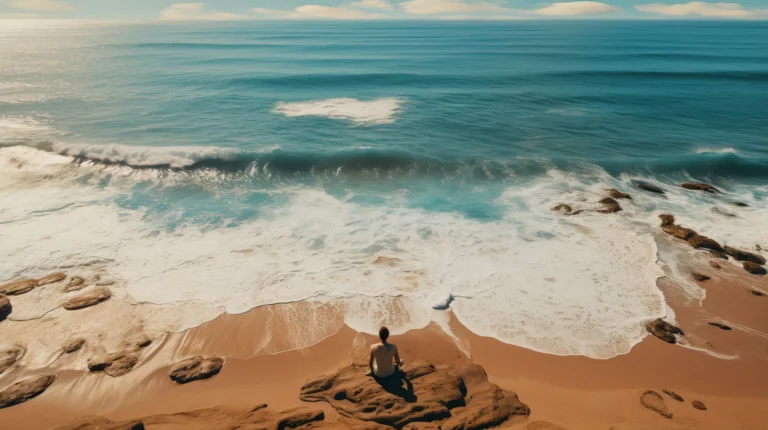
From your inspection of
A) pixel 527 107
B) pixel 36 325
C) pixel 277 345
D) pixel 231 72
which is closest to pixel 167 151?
pixel 36 325

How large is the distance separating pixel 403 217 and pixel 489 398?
8.93 metres

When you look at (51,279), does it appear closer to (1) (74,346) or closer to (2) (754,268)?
(1) (74,346)

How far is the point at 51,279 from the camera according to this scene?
449 inches

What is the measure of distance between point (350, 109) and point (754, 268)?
26.7 metres

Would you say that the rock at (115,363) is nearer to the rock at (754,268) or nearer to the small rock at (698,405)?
the small rock at (698,405)

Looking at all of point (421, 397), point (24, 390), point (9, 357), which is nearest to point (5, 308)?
point (9, 357)

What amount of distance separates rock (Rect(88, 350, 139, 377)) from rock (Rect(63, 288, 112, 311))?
2349mm

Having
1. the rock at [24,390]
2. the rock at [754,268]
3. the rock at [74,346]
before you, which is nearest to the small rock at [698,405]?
the rock at [754,268]

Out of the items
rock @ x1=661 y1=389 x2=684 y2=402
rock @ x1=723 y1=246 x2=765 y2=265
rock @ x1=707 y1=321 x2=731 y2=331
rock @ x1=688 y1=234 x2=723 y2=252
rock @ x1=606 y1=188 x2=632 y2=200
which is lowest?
rock @ x1=661 y1=389 x2=684 y2=402

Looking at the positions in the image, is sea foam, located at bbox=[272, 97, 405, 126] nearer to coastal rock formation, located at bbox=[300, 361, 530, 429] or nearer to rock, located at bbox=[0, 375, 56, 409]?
coastal rock formation, located at bbox=[300, 361, 530, 429]

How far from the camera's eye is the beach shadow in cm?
735

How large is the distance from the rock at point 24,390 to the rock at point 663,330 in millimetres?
13943

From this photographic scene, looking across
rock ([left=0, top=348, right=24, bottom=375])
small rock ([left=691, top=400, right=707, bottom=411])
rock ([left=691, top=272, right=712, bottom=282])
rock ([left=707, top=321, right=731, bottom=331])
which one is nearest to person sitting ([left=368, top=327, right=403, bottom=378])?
small rock ([left=691, top=400, right=707, bottom=411])

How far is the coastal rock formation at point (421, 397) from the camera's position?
22.9 ft
